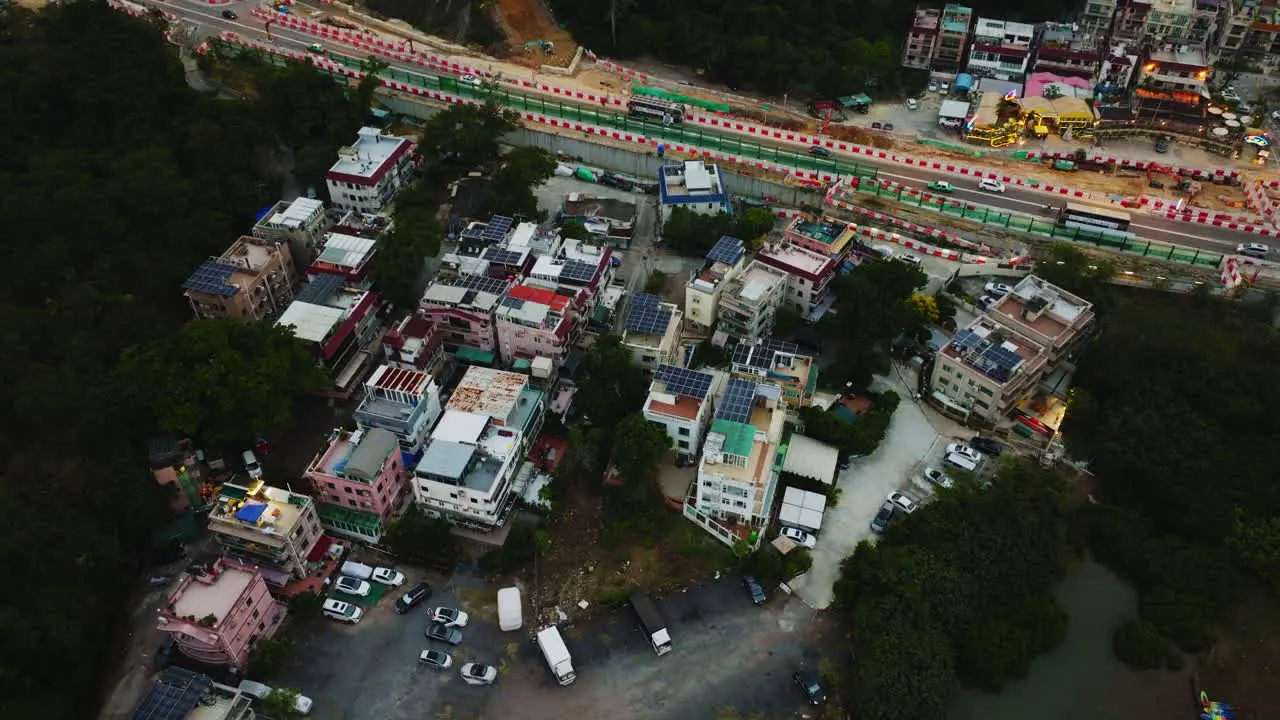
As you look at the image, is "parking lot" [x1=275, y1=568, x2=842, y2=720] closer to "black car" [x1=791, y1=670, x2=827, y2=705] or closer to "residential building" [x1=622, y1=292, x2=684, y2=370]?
"black car" [x1=791, y1=670, x2=827, y2=705]

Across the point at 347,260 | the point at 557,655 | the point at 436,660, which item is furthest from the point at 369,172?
the point at 557,655

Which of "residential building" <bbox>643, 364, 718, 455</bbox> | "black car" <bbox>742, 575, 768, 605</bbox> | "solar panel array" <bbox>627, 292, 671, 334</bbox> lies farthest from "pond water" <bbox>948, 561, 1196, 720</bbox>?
"solar panel array" <bbox>627, 292, 671, 334</bbox>

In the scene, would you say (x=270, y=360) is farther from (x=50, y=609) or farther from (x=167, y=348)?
(x=50, y=609)

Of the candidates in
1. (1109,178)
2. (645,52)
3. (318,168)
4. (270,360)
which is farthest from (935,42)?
(270,360)

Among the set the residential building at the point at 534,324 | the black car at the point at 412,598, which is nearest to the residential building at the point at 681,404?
the residential building at the point at 534,324

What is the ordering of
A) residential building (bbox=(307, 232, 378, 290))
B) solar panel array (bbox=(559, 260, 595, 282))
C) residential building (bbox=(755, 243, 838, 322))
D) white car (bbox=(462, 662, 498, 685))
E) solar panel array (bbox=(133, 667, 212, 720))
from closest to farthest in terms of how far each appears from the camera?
solar panel array (bbox=(133, 667, 212, 720)) → white car (bbox=(462, 662, 498, 685)) → solar panel array (bbox=(559, 260, 595, 282)) → residential building (bbox=(307, 232, 378, 290)) → residential building (bbox=(755, 243, 838, 322))

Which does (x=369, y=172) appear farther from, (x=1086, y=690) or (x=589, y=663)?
(x=1086, y=690)

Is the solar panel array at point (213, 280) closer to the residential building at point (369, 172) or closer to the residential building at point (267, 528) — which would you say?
the residential building at point (369, 172)
